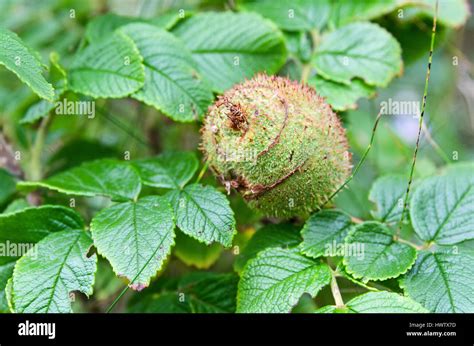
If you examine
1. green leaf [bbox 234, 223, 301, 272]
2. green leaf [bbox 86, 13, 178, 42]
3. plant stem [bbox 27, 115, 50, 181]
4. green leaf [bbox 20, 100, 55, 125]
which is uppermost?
green leaf [bbox 86, 13, 178, 42]

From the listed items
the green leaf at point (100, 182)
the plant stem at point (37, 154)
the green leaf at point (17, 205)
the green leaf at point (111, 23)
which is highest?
the green leaf at point (111, 23)

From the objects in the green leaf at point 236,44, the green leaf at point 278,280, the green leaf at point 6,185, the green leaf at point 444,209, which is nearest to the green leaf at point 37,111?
the green leaf at point 6,185

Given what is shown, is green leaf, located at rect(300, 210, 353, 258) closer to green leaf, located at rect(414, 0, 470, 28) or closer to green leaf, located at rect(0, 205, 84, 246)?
green leaf, located at rect(0, 205, 84, 246)

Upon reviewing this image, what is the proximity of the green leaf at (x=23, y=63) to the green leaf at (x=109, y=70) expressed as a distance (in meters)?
0.23

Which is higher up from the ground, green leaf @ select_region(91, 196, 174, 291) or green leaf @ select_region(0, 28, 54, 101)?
green leaf @ select_region(0, 28, 54, 101)

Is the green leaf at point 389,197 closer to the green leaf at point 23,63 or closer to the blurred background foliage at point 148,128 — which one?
the blurred background foliage at point 148,128

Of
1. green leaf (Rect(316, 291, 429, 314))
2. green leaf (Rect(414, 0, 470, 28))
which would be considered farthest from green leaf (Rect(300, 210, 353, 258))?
green leaf (Rect(414, 0, 470, 28))

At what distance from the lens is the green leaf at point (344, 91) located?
58.5 inches

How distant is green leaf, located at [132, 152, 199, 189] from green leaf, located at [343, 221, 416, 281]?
401 millimetres

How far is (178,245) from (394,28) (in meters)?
0.94

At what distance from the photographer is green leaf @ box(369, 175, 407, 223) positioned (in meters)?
1.37

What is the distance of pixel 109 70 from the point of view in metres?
1.42

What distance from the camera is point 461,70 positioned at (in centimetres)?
238
